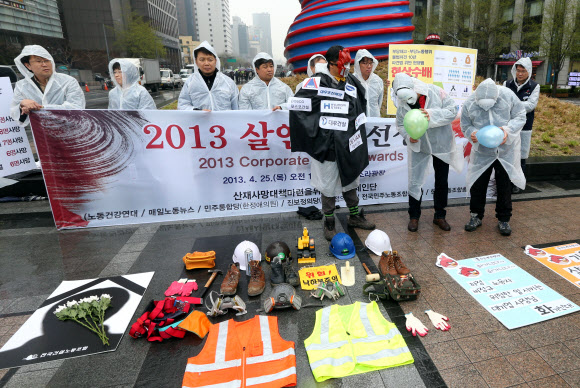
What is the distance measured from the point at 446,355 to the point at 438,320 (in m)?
0.34

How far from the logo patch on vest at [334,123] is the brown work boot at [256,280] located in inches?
65.8

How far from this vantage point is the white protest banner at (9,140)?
5.21m

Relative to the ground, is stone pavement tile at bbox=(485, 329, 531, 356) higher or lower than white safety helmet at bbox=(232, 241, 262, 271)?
lower

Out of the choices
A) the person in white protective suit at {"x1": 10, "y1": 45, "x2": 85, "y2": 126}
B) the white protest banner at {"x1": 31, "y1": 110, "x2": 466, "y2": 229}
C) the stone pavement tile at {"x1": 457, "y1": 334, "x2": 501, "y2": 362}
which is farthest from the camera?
the person in white protective suit at {"x1": 10, "y1": 45, "x2": 85, "y2": 126}

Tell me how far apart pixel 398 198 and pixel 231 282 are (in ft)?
10.4

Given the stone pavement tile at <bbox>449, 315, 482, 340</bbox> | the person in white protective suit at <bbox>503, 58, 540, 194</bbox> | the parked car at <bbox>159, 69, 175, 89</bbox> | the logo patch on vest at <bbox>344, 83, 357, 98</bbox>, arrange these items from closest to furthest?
the stone pavement tile at <bbox>449, 315, 482, 340</bbox>, the logo patch on vest at <bbox>344, 83, 357, 98</bbox>, the person in white protective suit at <bbox>503, 58, 540, 194</bbox>, the parked car at <bbox>159, 69, 175, 89</bbox>

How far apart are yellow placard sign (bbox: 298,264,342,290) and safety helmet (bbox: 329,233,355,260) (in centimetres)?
26

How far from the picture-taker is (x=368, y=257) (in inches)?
147

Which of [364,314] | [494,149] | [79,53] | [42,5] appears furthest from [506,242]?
[79,53]

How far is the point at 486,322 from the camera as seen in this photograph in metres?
2.67

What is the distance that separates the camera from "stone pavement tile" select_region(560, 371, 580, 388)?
2115 mm

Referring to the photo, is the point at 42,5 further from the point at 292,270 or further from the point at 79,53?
the point at 292,270

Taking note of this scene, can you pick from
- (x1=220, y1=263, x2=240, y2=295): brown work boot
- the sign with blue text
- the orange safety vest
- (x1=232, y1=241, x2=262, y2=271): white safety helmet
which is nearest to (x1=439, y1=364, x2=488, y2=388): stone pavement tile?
the sign with blue text

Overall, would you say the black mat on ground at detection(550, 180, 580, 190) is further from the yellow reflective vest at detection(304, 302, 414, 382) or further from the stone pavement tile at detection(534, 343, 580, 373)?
the yellow reflective vest at detection(304, 302, 414, 382)
